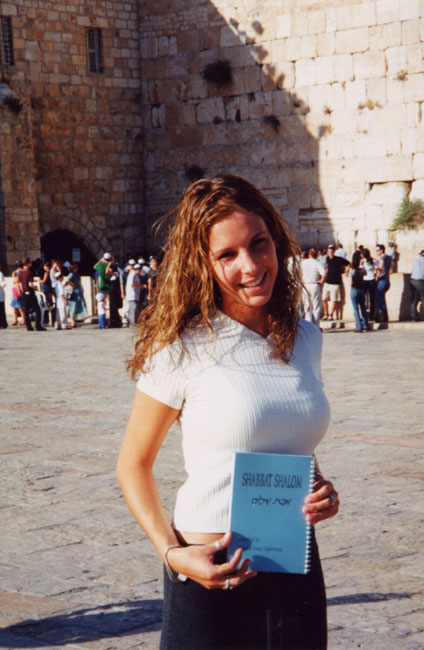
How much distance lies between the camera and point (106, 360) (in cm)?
1469

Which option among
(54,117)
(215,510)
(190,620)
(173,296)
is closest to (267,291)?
(173,296)

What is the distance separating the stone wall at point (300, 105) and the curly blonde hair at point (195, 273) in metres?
23.3

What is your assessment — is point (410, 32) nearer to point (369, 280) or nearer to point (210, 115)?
point (210, 115)

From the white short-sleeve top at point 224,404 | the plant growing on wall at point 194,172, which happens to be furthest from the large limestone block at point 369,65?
the white short-sleeve top at point 224,404

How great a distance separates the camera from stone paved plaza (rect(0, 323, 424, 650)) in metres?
4.14

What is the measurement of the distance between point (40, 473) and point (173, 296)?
15.8ft

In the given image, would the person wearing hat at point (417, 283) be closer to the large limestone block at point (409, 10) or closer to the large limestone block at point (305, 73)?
the large limestone block at point (409, 10)

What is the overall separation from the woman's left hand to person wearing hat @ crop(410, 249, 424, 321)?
57.3 ft

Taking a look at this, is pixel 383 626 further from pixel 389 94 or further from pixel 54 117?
pixel 54 117

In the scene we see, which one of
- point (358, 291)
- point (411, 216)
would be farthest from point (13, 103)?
point (358, 291)

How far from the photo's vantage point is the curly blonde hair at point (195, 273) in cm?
239

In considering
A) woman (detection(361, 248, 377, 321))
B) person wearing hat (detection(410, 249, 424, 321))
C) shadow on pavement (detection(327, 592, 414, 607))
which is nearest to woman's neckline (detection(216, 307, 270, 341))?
shadow on pavement (detection(327, 592, 414, 607))

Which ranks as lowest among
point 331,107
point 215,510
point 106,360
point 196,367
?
point 106,360

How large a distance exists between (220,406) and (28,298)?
19.2 meters
